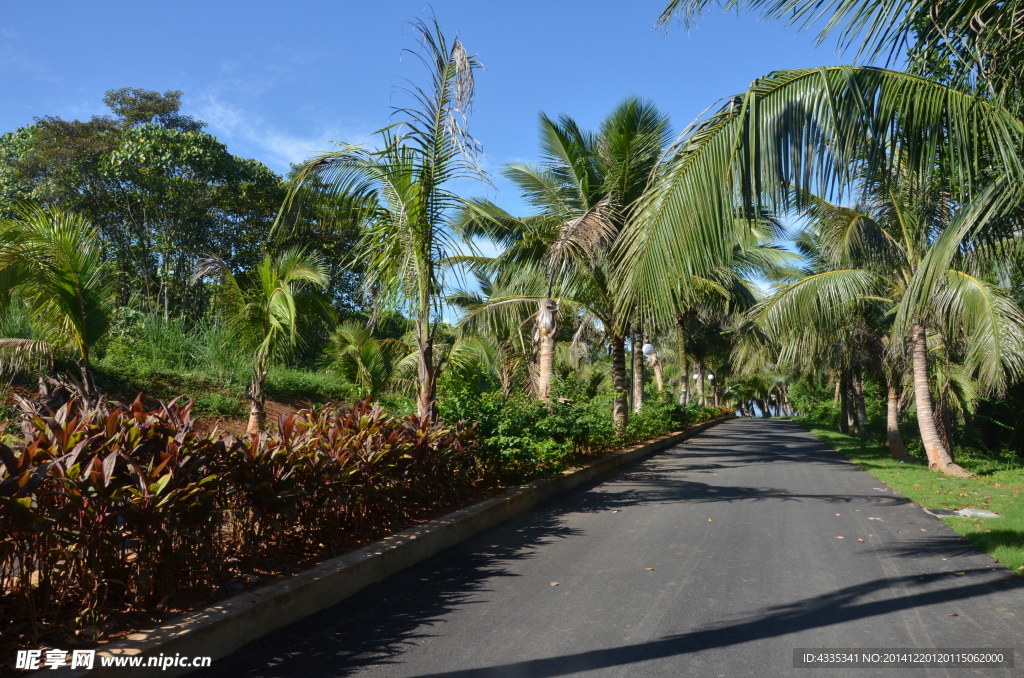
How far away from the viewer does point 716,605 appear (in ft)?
15.5

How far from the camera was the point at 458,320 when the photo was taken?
643 inches

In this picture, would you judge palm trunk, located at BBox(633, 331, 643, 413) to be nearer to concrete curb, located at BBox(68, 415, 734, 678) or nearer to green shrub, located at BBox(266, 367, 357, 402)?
green shrub, located at BBox(266, 367, 357, 402)

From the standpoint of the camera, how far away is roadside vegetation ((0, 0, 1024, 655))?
392cm

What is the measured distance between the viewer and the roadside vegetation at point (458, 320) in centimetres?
392

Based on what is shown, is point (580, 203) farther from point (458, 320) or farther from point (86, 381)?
point (86, 381)

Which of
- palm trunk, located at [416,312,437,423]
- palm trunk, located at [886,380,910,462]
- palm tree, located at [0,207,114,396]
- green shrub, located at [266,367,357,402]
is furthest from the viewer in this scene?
palm trunk, located at [886,380,910,462]

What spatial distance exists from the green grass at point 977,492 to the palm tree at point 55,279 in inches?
348

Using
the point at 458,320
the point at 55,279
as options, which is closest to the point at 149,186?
the point at 458,320

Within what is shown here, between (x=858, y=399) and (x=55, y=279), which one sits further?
(x=858, y=399)

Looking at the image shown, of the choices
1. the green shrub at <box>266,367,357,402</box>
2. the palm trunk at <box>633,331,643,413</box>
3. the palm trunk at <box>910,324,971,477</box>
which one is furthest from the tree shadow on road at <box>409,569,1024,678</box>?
the palm trunk at <box>633,331,643,413</box>

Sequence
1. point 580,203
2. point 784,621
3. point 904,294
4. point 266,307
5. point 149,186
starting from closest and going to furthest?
point 784,621 < point 266,307 < point 904,294 < point 580,203 < point 149,186

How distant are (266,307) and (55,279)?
2.97 metres

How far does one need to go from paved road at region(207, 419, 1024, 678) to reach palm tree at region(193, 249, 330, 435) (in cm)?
422

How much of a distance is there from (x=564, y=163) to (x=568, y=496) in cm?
890
